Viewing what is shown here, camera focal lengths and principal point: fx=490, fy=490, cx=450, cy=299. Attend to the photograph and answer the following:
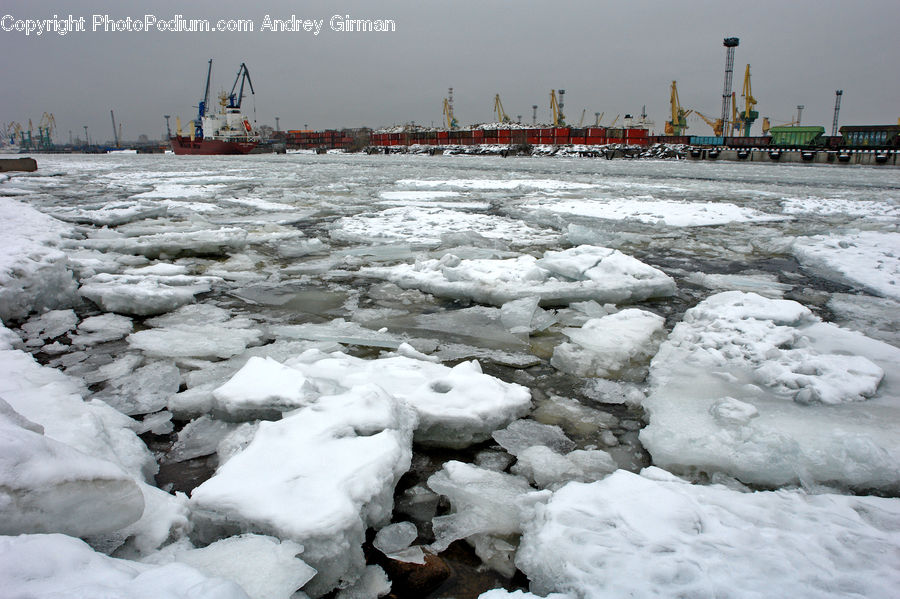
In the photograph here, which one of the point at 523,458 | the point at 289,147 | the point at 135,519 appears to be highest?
the point at 289,147

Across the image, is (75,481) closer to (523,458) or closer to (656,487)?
(523,458)

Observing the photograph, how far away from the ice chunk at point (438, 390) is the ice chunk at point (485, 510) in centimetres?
19

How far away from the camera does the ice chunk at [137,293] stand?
3.07 metres

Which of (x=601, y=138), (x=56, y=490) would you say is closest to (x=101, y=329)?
(x=56, y=490)

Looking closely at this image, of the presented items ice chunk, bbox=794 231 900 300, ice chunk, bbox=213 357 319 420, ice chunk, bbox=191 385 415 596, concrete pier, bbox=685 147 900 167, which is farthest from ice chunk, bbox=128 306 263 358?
concrete pier, bbox=685 147 900 167

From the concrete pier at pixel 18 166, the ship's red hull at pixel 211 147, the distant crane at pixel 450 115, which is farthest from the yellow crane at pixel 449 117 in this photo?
the concrete pier at pixel 18 166

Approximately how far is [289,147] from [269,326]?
91.7 meters

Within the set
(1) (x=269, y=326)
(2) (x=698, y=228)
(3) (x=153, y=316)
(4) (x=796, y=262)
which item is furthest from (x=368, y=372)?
(2) (x=698, y=228)

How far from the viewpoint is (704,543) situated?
117 centimetres

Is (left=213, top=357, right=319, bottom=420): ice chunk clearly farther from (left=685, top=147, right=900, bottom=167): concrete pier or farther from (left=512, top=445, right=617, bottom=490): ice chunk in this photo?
(left=685, top=147, right=900, bottom=167): concrete pier

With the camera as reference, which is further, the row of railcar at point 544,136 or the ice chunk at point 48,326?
the row of railcar at point 544,136

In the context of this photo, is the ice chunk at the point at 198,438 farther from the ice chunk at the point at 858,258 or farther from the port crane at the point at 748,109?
the port crane at the point at 748,109

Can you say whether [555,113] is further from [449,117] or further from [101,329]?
[101,329]

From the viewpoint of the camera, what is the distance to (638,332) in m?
2.64
